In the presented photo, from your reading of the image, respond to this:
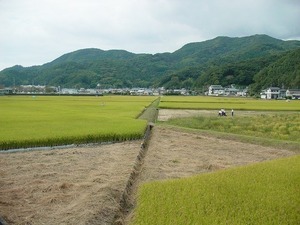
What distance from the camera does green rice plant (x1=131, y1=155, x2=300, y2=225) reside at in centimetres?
618

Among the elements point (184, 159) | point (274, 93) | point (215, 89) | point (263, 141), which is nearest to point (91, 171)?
point (184, 159)

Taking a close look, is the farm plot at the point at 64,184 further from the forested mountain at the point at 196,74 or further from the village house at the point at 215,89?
the village house at the point at 215,89

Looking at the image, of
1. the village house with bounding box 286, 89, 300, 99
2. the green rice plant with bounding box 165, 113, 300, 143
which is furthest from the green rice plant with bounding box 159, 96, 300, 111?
the village house with bounding box 286, 89, 300, 99

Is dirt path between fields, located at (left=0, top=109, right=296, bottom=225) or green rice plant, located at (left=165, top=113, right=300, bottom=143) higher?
dirt path between fields, located at (left=0, top=109, right=296, bottom=225)

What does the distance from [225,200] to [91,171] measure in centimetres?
548

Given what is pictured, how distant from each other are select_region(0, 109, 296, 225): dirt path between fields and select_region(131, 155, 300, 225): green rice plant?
3.68 feet

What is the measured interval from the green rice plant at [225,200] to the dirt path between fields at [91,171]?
44.1 inches

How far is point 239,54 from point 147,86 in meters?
54.9

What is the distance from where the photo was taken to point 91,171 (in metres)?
11.1

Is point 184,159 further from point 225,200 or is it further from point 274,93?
point 274,93

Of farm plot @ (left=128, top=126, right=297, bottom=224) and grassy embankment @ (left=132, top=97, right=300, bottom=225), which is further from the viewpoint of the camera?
farm plot @ (left=128, top=126, right=297, bottom=224)

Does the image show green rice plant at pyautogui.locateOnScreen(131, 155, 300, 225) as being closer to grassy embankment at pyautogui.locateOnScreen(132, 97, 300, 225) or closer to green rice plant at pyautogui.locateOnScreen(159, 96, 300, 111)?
grassy embankment at pyautogui.locateOnScreen(132, 97, 300, 225)

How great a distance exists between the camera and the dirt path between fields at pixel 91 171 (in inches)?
288

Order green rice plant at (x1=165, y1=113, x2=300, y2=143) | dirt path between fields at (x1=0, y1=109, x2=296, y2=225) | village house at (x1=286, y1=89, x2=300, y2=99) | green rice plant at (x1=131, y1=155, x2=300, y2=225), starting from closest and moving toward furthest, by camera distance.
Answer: green rice plant at (x1=131, y1=155, x2=300, y2=225) → dirt path between fields at (x1=0, y1=109, x2=296, y2=225) → green rice plant at (x1=165, y1=113, x2=300, y2=143) → village house at (x1=286, y1=89, x2=300, y2=99)
